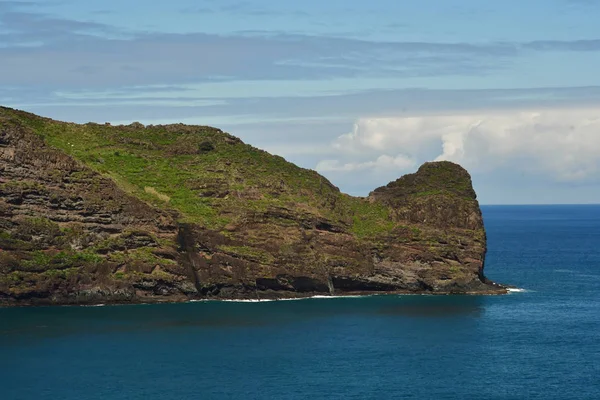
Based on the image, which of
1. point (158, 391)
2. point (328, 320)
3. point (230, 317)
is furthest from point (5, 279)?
point (158, 391)

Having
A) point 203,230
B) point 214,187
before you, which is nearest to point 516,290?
point 203,230

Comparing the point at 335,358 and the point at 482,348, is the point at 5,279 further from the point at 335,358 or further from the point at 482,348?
the point at 482,348

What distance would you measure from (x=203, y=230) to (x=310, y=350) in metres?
54.2

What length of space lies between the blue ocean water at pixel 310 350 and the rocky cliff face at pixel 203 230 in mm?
6110

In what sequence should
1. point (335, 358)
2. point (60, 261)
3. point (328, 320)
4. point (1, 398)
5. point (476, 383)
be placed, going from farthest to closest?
point (60, 261), point (328, 320), point (335, 358), point (476, 383), point (1, 398)

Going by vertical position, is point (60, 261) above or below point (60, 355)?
above

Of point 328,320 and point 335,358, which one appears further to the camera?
point 328,320

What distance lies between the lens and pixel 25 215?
16712cm

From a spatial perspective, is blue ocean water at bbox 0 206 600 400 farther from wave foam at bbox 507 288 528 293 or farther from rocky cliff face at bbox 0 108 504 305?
wave foam at bbox 507 288 528 293

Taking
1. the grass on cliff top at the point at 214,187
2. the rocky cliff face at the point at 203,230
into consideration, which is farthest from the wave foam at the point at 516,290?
the grass on cliff top at the point at 214,187

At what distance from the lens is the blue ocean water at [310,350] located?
351ft

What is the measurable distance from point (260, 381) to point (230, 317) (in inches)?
1720

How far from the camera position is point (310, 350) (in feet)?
418

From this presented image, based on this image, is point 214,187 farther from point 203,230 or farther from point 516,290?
point 516,290
